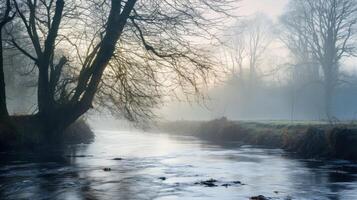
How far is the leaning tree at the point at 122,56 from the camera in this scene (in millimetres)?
22391

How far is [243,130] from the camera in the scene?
1393 inches

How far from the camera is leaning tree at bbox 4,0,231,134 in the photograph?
22391 millimetres

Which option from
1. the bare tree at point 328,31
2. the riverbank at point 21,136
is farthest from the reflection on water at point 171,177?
the bare tree at point 328,31

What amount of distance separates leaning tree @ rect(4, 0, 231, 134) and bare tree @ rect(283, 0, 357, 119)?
25485mm

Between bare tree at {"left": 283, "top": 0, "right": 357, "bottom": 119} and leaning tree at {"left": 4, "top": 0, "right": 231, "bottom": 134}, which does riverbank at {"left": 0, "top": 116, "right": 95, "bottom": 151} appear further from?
bare tree at {"left": 283, "top": 0, "right": 357, "bottom": 119}

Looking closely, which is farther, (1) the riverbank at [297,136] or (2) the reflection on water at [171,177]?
(1) the riverbank at [297,136]

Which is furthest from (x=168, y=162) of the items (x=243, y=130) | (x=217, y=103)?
(x=217, y=103)

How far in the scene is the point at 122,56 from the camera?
942 inches

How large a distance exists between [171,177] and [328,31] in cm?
3594

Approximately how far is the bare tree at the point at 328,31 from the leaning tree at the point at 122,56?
25.5 meters

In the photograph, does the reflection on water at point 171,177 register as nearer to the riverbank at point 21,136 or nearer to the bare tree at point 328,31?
the riverbank at point 21,136

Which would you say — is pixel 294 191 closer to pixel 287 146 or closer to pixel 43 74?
pixel 287 146

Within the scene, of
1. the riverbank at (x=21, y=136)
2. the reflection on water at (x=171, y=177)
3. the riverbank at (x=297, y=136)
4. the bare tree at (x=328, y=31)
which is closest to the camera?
the reflection on water at (x=171, y=177)

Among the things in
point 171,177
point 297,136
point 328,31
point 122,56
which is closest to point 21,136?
point 122,56
